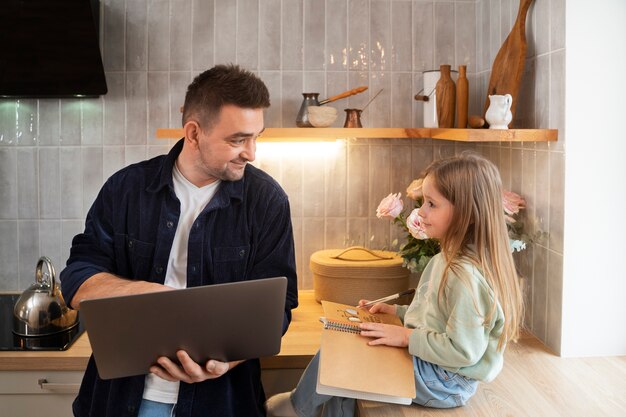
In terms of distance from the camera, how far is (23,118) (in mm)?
2648

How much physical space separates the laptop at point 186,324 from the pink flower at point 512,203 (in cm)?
87

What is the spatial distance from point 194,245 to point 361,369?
1.61 ft

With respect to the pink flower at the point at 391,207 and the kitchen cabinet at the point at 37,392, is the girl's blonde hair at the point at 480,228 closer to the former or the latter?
the pink flower at the point at 391,207

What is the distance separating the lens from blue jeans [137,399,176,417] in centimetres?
170

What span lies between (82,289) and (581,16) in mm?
1457

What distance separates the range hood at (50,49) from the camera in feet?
7.68

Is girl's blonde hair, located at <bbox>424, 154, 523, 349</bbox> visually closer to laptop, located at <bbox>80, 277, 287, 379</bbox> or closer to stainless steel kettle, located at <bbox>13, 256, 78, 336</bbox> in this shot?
laptop, located at <bbox>80, 277, 287, 379</bbox>

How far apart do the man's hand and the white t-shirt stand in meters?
0.17

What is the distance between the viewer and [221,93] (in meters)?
1.67

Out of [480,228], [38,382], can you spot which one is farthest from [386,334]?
[38,382]

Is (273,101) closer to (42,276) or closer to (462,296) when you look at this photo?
(42,276)

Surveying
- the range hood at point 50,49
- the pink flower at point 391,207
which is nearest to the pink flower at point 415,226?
the pink flower at point 391,207

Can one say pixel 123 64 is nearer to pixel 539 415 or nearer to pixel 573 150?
pixel 573 150

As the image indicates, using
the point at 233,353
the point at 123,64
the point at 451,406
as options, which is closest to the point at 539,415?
the point at 451,406
